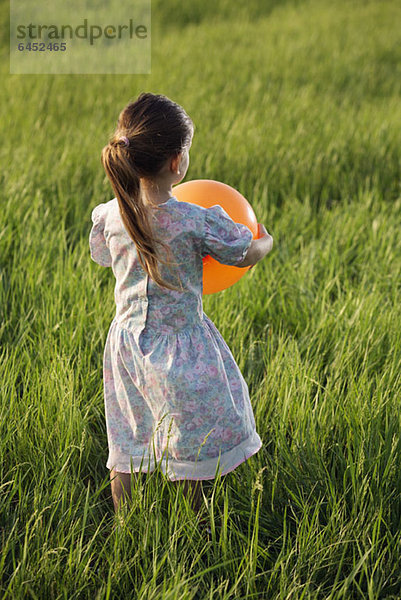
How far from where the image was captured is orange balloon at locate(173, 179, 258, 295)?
1591 mm

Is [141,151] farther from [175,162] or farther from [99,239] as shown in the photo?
[99,239]

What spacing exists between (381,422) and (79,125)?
3547 mm

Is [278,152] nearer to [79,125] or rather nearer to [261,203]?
[261,203]

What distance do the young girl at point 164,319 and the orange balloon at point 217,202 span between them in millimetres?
50

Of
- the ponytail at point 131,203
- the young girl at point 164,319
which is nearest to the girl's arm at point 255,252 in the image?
the young girl at point 164,319

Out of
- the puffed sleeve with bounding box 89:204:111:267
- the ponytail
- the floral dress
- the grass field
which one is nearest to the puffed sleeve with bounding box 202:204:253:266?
the floral dress

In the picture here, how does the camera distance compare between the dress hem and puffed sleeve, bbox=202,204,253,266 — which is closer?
puffed sleeve, bbox=202,204,253,266

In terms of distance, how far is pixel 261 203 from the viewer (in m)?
3.48

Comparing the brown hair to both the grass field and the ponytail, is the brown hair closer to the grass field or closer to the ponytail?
the ponytail

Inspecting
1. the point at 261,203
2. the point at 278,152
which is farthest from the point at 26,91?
the point at 261,203

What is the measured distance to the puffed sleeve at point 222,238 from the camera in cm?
146

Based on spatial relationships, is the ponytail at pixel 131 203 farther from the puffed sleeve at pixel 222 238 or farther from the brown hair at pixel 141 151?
the puffed sleeve at pixel 222 238

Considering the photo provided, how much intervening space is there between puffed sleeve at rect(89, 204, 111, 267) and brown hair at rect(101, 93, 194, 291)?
22 centimetres

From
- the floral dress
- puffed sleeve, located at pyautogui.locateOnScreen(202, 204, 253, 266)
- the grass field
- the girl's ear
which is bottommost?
the grass field
